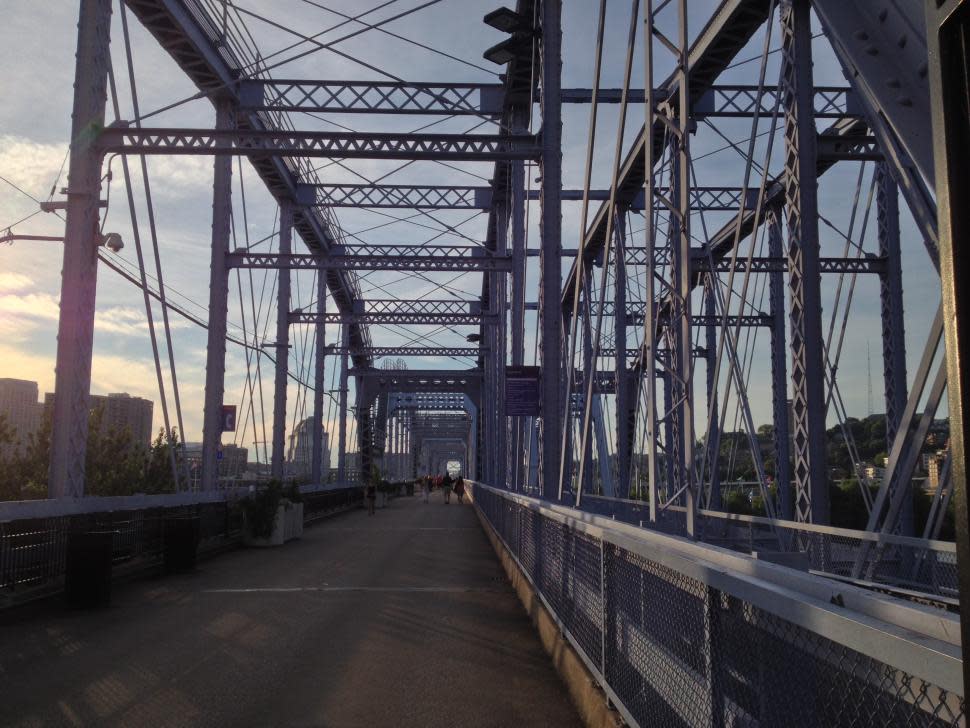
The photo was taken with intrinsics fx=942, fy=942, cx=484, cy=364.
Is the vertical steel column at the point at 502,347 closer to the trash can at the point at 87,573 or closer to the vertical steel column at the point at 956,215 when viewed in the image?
the trash can at the point at 87,573

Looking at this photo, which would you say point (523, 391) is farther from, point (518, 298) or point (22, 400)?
point (22, 400)

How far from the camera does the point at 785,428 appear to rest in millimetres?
22406

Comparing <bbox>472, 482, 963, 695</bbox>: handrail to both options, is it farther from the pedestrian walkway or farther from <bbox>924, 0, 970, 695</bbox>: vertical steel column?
the pedestrian walkway

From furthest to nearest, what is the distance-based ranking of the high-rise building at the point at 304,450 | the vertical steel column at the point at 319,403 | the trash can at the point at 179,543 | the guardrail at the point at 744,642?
1. the high-rise building at the point at 304,450
2. the vertical steel column at the point at 319,403
3. the trash can at the point at 179,543
4. the guardrail at the point at 744,642

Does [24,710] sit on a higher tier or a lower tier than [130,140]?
lower

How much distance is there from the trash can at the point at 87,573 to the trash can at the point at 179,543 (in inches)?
146

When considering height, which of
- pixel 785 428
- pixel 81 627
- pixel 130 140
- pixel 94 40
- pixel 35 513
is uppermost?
pixel 94 40

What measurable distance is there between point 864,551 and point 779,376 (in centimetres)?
1460

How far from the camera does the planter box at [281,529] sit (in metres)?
20.6

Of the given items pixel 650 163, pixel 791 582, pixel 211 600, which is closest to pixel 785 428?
pixel 650 163

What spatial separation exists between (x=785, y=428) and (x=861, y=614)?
20.9 meters

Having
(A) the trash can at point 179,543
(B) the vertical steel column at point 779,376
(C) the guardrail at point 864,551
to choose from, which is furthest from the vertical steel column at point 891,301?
(A) the trash can at point 179,543

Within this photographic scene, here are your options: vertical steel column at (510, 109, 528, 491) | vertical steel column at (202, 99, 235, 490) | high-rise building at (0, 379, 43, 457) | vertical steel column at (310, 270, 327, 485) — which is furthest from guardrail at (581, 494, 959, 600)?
high-rise building at (0, 379, 43, 457)

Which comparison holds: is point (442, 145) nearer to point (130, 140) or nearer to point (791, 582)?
point (130, 140)
